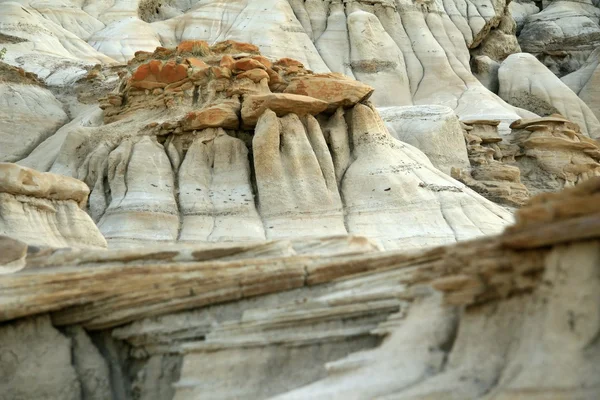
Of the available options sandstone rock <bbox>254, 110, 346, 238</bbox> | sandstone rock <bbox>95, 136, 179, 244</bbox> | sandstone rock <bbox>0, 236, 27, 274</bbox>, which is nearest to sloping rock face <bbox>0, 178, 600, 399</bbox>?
sandstone rock <bbox>0, 236, 27, 274</bbox>

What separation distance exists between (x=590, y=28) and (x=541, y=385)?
40.2 meters

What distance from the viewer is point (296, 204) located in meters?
15.3

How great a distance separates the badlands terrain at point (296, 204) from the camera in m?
4.59

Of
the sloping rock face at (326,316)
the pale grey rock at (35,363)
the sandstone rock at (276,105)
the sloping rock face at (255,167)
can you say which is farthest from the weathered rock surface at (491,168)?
the pale grey rock at (35,363)

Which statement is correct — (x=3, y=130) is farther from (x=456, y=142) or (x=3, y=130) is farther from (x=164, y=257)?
(x=164, y=257)

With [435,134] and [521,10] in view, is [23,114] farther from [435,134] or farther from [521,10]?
[521,10]

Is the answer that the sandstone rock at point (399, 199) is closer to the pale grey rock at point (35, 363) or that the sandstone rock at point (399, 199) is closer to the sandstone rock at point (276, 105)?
the sandstone rock at point (276, 105)

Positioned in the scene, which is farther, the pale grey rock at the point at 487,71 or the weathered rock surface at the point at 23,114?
the pale grey rock at the point at 487,71

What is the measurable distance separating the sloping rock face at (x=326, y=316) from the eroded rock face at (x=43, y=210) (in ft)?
4.62

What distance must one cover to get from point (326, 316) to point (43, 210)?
186 inches

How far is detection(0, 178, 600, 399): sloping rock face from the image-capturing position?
4195 millimetres

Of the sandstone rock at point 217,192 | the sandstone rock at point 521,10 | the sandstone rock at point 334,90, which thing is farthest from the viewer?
the sandstone rock at point 521,10

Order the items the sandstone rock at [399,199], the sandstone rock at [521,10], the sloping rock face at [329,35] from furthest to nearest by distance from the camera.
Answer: the sandstone rock at [521,10] < the sloping rock face at [329,35] < the sandstone rock at [399,199]

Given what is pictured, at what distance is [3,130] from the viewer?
19672 millimetres
